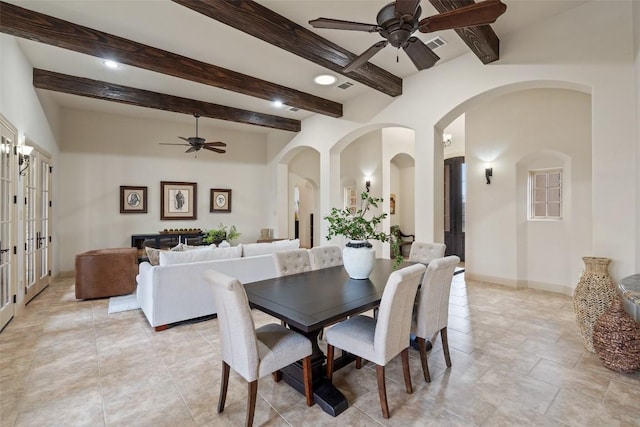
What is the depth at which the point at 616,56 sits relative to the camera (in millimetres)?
2902

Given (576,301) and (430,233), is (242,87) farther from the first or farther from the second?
(576,301)

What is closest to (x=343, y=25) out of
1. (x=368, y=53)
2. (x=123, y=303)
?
(x=368, y=53)

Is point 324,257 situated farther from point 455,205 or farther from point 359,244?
point 455,205

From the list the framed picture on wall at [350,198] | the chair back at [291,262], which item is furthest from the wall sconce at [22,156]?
the framed picture on wall at [350,198]

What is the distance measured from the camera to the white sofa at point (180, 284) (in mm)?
3477

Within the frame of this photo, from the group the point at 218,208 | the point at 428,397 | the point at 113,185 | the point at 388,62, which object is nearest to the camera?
the point at 428,397

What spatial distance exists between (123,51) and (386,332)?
13.3ft

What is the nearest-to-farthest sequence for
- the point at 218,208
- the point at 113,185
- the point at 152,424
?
1. the point at 152,424
2. the point at 113,185
3. the point at 218,208

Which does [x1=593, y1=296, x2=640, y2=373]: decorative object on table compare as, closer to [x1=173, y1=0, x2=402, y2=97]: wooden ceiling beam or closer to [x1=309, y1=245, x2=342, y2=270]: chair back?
[x1=309, y1=245, x2=342, y2=270]: chair back

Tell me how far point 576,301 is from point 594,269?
36 centimetres

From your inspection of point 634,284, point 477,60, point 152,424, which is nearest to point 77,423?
point 152,424

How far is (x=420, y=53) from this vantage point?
2658 mm

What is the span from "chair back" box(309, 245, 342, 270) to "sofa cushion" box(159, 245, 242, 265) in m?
1.25

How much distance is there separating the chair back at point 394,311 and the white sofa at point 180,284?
2.17 metres
